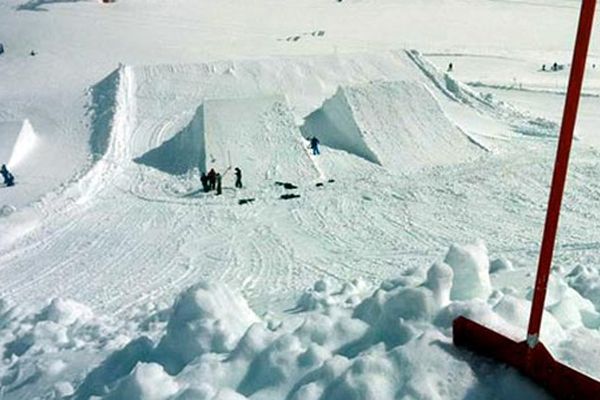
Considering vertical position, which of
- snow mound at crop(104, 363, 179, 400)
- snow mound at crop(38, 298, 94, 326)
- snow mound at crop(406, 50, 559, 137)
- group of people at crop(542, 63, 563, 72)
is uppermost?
group of people at crop(542, 63, 563, 72)

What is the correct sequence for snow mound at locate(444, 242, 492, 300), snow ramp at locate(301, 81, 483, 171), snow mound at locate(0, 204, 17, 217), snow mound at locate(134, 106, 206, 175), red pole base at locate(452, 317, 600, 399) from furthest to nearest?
snow ramp at locate(301, 81, 483, 171) → snow mound at locate(134, 106, 206, 175) → snow mound at locate(0, 204, 17, 217) → snow mound at locate(444, 242, 492, 300) → red pole base at locate(452, 317, 600, 399)

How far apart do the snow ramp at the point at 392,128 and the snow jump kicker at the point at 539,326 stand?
1382cm

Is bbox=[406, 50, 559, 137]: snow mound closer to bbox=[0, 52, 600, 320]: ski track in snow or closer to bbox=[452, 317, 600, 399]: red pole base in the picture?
Result: bbox=[0, 52, 600, 320]: ski track in snow

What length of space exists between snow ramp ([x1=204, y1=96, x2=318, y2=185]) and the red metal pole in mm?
13199

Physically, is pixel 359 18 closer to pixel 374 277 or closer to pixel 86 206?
pixel 86 206

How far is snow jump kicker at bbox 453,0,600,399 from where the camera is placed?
3584 mm

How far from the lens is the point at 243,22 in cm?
4384

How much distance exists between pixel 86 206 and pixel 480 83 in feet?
72.6

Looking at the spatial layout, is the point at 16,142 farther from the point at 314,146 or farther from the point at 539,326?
the point at 539,326

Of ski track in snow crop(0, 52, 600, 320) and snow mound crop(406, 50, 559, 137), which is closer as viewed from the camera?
ski track in snow crop(0, 52, 600, 320)

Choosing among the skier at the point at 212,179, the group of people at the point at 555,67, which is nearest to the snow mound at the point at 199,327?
the skier at the point at 212,179

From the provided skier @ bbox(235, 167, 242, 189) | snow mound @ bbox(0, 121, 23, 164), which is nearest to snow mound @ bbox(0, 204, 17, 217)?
snow mound @ bbox(0, 121, 23, 164)

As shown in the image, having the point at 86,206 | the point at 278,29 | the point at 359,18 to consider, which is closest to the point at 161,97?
the point at 86,206

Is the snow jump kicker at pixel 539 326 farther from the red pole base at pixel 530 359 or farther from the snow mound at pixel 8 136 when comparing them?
the snow mound at pixel 8 136
